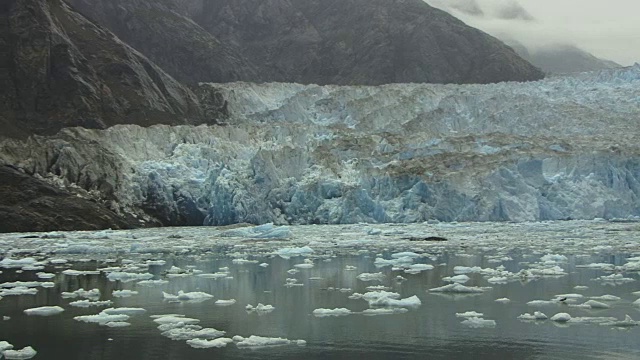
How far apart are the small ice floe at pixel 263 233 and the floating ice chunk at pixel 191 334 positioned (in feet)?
51.5

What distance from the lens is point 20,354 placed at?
6.77 m

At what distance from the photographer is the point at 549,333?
302 inches

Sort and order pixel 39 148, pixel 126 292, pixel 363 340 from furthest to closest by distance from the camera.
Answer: pixel 39 148, pixel 126 292, pixel 363 340

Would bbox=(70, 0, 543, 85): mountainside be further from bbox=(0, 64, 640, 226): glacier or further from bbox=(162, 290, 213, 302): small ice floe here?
bbox=(162, 290, 213, 302): small ice floe

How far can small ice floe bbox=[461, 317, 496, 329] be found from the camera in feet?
26.5

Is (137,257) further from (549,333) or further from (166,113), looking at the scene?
(166,113)

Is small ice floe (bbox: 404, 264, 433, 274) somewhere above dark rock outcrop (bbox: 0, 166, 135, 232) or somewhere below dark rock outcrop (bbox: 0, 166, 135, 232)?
below

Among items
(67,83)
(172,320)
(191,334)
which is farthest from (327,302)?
(67,83)

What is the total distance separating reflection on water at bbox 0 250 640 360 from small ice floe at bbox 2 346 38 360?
3.1 inches

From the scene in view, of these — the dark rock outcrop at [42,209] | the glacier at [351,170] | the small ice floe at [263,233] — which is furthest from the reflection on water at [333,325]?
the glacier at [351,170]

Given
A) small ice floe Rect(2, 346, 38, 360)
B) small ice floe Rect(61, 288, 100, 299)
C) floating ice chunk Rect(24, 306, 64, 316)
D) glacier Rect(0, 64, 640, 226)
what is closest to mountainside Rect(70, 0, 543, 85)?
glacier Rect(0, 64, 640, 226)

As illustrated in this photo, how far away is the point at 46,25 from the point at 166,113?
927cm

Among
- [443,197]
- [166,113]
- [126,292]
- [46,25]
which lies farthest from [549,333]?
[46,25]

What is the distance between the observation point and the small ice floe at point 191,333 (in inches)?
299
